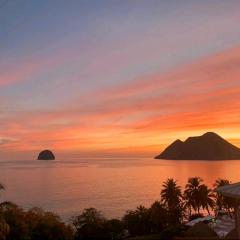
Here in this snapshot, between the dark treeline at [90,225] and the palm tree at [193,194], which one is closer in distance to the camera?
the dark treeline at [90,225]

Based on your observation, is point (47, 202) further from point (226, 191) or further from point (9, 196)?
point (226, 191)

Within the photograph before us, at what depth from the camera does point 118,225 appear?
55656 millimetres

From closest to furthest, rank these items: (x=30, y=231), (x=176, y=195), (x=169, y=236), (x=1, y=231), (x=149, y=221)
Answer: (x=1, y=231)
(x=169, y=236)
(x=30, y=231)
(x=149, y=221)
(x=176, y=195)

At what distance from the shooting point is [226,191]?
15.9m

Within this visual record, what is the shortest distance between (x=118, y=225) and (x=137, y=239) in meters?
19.5

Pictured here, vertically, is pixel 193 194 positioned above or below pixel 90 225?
above

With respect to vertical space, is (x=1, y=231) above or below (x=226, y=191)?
below

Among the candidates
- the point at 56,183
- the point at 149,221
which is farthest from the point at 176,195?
the point at 56,183

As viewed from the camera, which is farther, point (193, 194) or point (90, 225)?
point (193, 194)

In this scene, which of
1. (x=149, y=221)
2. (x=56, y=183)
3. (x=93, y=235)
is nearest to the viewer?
(x=93, y=235)

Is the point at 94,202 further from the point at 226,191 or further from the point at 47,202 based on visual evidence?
the point at 226,191

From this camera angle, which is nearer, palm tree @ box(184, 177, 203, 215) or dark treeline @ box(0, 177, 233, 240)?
dark treeline @ box(0, 177, 233, 240)

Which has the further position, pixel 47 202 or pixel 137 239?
pixel 47 202

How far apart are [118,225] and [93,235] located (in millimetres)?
3748
